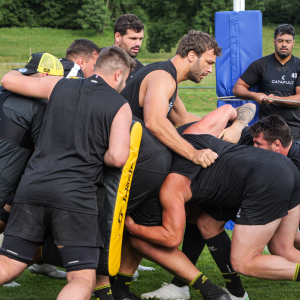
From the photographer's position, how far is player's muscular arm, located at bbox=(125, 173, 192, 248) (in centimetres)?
308

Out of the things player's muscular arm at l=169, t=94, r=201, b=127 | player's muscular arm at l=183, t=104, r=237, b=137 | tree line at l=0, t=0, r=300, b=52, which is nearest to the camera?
player's muscular arm at l=183, t=104, r=237, b=137

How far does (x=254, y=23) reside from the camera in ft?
16.8

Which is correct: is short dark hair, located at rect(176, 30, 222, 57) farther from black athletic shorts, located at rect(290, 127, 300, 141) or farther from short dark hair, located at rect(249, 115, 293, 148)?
black athletic shorts, located at rect(290, 127, 300, 141)

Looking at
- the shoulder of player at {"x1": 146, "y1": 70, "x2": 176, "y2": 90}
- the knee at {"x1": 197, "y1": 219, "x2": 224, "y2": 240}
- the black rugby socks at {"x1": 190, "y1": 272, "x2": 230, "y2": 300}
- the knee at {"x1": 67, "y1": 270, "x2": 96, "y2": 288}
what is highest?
the shoulder of player at {"x1": 146, "y1": 70, "x2": 176, "y2": 90}

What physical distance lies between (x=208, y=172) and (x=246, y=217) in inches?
17.1

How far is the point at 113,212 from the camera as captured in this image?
108 inches

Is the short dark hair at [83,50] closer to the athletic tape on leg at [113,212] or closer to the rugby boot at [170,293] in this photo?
the athletic tape on leg at [113,212]

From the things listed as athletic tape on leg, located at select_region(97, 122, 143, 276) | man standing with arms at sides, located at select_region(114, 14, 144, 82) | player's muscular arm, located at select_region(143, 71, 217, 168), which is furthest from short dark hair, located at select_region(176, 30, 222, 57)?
man standing with arms at sides, located at select_region(114, 14, 144, 82)

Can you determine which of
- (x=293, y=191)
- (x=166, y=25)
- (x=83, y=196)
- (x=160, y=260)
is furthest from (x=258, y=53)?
(x=166, y=25)

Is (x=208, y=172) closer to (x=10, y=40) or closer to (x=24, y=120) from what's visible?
(x=24, y=120)

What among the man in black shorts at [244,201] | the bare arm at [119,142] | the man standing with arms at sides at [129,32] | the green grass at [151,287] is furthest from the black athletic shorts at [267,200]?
the man standing with arms at sides at [129,32]

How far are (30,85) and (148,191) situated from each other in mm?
1129

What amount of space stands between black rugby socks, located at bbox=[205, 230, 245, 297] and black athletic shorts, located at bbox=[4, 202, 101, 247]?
1.20m

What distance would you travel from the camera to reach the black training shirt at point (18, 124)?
304cm
